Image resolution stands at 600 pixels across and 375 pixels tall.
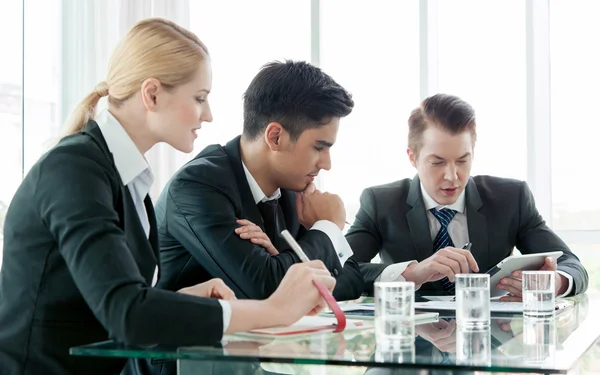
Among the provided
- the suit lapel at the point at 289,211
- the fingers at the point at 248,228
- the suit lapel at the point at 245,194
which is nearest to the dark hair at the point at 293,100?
the suit lapel at the point at 245,194

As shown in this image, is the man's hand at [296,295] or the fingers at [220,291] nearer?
the man's hand at [296,295]

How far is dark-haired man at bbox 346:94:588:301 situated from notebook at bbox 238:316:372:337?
1149mm

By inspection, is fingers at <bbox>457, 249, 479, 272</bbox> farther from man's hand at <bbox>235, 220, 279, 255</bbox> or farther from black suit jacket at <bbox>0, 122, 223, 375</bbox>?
black suit jacket at <bbox>0, 122, 223, 375</bbox>

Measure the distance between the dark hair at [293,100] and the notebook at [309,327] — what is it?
814 millimetres

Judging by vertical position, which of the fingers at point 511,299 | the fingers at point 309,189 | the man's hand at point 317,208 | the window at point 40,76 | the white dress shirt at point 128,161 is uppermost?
the window at point 40,76

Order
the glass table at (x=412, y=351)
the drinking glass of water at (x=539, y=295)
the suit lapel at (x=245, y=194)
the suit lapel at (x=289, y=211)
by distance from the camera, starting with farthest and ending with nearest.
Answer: the suit lapel at (x=289, y=211), the suit lapel at (x=245, y=194), the drinking glass of water at (x=539, y=295), the glass table at (x=412, y=351)

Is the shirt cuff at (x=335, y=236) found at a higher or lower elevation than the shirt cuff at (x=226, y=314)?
higher

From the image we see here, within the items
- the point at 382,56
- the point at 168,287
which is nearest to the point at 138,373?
the point at 168,287

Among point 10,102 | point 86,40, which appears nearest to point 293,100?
point 10,102

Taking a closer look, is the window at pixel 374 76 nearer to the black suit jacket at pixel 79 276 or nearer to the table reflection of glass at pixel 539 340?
the table reflection of glass at pixel 539 340

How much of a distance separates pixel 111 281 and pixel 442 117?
5.75 feet

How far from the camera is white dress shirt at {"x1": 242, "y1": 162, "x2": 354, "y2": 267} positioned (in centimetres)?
215

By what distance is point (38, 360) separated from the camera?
4.74 ft

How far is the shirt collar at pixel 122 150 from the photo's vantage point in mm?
1554
